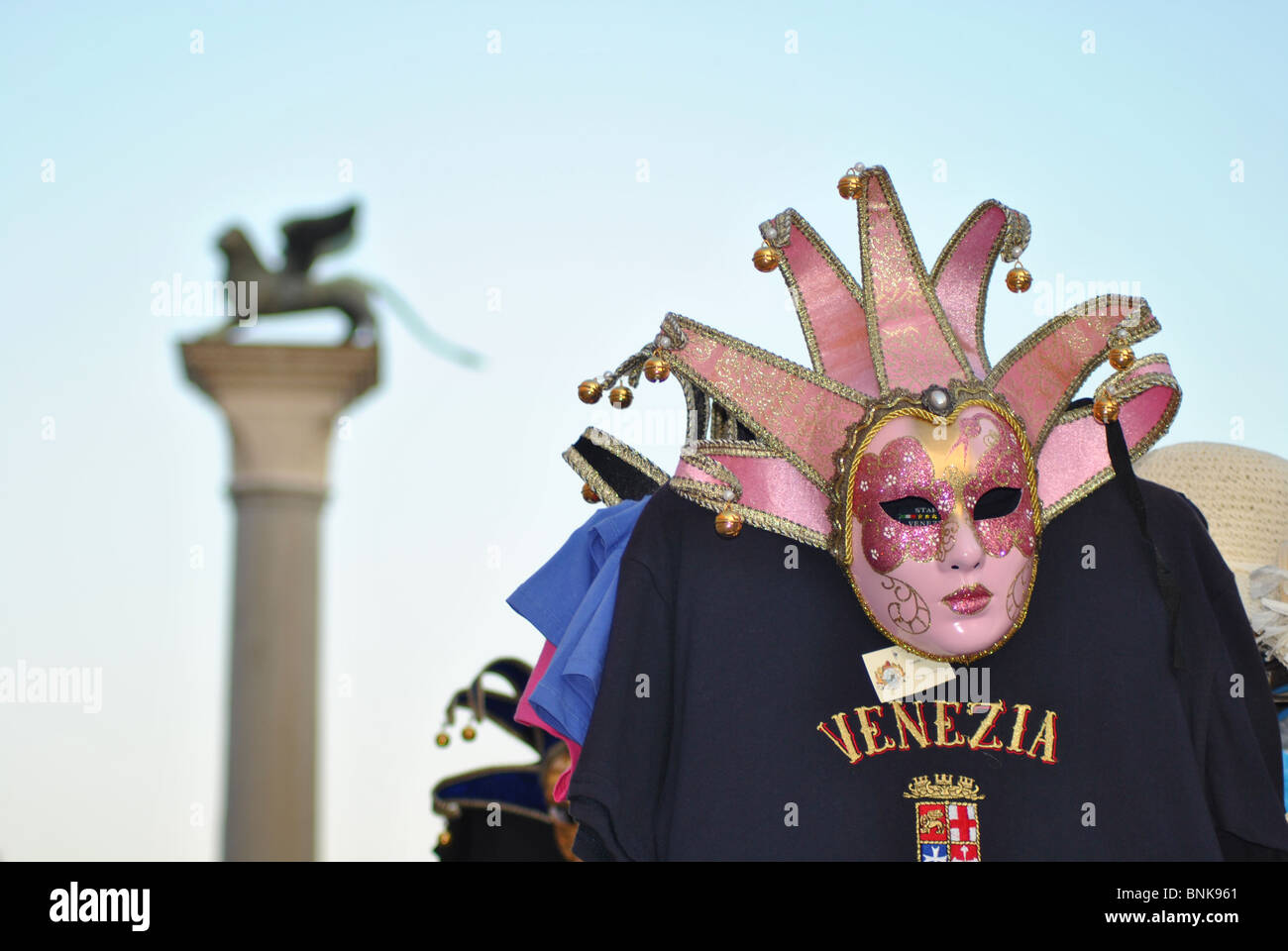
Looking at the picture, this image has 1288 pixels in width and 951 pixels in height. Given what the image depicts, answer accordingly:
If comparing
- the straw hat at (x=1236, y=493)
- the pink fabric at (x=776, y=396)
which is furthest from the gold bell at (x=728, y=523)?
the straw hat at (x=1236, y=493)

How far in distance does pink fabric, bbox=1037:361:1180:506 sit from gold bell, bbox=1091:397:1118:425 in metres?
0.11

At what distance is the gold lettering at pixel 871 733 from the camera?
2508 mm

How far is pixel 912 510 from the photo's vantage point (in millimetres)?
2521

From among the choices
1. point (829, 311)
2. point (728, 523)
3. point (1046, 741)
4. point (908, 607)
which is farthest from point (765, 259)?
point (1046, 741)

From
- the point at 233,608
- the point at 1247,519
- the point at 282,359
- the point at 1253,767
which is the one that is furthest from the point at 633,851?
the point at 233,608

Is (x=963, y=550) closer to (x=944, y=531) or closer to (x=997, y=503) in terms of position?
(x=944, y=531)

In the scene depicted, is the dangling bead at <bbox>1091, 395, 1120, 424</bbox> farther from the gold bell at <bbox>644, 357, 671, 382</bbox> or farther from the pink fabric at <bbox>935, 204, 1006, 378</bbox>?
the gold bell at <bbox>644, 357, 671, 382</bbox>

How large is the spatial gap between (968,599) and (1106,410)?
18.9 inches

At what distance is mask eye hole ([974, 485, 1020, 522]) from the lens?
254 centimetres

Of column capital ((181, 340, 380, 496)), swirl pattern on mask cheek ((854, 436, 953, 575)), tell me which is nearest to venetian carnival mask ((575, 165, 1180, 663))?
swirl pattern on mask cheek ((854, 436, 953, 575))

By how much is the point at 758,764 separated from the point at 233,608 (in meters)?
4.55
